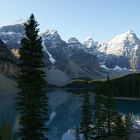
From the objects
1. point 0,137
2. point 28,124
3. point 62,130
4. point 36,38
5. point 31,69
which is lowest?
point 62,130

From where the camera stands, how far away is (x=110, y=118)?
76.7 m

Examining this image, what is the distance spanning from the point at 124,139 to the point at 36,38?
31.7m

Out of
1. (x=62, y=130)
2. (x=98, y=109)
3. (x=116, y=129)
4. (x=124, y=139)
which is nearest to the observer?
(x=124, y=139)

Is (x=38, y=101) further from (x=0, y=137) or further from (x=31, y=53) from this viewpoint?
(x=0, y=137)

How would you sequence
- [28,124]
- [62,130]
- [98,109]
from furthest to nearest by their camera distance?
[62,130] → [98,109] → [28,124]

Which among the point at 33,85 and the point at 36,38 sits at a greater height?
the point at 36,38

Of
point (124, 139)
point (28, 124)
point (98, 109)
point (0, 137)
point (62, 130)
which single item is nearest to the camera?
point (28, 124)

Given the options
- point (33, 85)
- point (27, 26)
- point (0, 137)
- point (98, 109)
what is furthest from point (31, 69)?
point (98, 109)

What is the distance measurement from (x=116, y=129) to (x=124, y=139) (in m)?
6.05

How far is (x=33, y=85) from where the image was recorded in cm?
3762

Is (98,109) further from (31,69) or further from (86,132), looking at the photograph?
(31,69)

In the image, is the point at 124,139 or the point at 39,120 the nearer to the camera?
the point at 39,120

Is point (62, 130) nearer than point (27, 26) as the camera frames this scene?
No

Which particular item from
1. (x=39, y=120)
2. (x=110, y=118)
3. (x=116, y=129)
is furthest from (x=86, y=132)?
(x=39, y=120)
